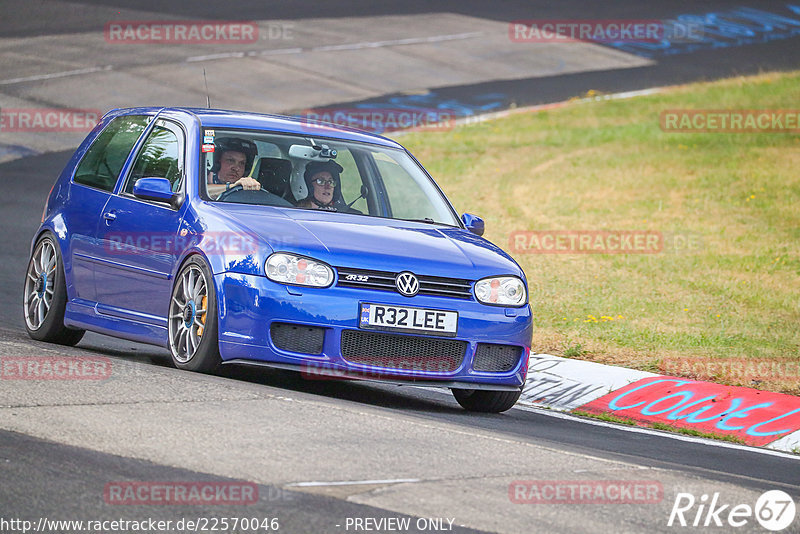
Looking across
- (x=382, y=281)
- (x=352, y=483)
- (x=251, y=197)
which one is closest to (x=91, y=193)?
(x=251, y=197)

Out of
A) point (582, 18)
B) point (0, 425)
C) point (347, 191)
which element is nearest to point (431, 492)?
point (0, 425)

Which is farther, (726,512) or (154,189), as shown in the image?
(154,189)

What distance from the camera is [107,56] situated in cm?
2781

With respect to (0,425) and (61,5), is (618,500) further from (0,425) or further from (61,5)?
(61,5)

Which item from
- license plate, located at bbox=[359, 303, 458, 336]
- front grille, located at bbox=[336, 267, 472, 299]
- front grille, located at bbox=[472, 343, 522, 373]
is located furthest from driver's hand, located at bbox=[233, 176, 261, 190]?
front grille, located at bbox=[472, 343, 522, 373]

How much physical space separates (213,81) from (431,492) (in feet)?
72.6

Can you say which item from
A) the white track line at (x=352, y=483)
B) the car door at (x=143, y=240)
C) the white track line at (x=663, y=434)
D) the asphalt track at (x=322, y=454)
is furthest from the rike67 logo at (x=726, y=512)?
the car door at (x=143, y=240)

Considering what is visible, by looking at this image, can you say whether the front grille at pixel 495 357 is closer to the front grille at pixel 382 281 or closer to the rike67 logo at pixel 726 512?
the front grille at pixel 382 281

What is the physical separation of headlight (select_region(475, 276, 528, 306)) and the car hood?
5cm

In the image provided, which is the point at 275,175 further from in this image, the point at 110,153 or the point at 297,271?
the point at 110,153

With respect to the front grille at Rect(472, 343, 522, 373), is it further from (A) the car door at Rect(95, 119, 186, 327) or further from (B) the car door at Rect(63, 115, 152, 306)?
(B) the car door at Rect(63, 115, 152, 306)

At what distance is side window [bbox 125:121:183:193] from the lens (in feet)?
27.8

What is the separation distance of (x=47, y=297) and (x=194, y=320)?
2.04m

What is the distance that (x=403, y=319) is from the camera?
730cm
